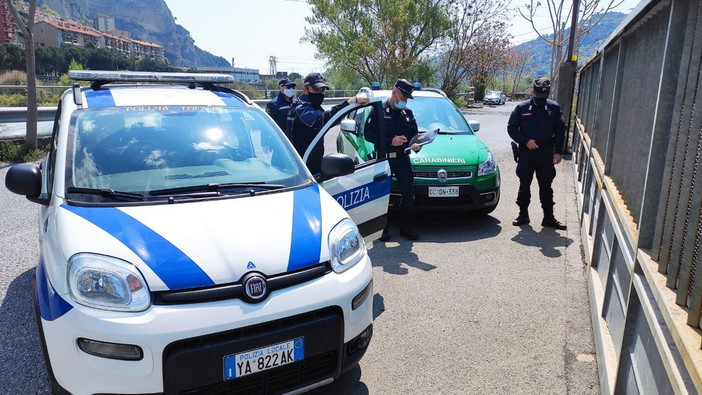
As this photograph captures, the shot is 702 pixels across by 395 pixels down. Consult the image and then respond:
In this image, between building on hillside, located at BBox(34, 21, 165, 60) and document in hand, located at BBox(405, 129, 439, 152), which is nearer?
document in hand, located at BBox(405, 129, 439, 152)

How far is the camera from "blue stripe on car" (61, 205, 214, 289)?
2.39 metres

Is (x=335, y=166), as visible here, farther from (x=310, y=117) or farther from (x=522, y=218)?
(x=522, y=218)

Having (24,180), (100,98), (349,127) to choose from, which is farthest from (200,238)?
(349,127)

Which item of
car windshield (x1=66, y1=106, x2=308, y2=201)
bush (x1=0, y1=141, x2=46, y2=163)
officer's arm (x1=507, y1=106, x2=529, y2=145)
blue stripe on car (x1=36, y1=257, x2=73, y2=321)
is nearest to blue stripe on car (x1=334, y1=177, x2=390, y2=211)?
car windshield (x1=66, y1=106, x2=308, y2=201)

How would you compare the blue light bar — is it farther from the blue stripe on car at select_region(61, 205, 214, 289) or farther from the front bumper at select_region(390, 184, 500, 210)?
the front bumper at select_region(390, 184, 500, 210)

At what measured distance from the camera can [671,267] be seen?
80.5 inches

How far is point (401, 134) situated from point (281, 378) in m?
3.74

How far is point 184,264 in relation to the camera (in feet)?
8.00

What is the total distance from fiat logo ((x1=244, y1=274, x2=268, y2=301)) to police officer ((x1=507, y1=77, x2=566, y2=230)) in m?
4.54

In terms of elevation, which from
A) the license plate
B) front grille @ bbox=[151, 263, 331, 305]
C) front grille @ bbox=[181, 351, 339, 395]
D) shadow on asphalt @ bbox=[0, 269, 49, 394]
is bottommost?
shadow on asphalt @ bbox=[0, 269, 49, 394]

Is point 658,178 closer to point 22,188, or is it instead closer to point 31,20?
point 22,188

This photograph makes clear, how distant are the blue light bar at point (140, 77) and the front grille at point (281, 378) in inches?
94.7

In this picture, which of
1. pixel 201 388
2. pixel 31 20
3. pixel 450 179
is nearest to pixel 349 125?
pixel 450 179

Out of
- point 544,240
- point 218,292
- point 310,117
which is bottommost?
point 544,240
